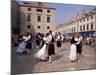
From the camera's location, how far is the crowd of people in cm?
239

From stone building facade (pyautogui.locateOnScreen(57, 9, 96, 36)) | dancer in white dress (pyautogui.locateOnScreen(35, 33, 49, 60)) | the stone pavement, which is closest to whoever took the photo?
the stone pavement

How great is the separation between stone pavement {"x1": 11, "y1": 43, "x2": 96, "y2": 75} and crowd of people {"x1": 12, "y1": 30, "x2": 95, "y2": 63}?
0.18 ft

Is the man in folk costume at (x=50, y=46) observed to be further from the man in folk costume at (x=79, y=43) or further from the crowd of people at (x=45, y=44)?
the man in folk costume at (x=79, y=43)

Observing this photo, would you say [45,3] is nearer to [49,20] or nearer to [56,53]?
[49,20]

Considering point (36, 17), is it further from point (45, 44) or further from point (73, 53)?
point (73, 53)

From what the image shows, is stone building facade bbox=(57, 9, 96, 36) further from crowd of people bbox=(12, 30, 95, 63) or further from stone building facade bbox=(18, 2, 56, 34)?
stone building facade bbox=(18, 2, 56, 34)

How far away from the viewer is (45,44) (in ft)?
8.20

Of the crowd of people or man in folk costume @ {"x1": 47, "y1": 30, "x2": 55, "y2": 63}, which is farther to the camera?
man in folk costume @ {"x1": 47, "y1": 30, "x2": 55, "y2": 63}

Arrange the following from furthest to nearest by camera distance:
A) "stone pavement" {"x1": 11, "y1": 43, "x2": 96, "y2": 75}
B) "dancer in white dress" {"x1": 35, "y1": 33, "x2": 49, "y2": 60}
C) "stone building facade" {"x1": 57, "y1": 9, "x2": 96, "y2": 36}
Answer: "stone building facade" {"x1": 57, "y1": 9, "x2": 96, "y2": 36}, "dancer in white dress" {"x1": 35, "y1": 33, "x2": 49, "y2": 60}, "stone pavement" {"x1": 11, "y1": 43, "x2": 96, "y2": 75}

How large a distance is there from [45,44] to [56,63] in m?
0.31

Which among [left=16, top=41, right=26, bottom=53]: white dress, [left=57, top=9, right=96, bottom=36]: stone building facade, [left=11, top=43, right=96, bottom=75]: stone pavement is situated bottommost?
[left=11, top=43, right=96, bottom=75]: stone pavement

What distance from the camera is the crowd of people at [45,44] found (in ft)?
7.86

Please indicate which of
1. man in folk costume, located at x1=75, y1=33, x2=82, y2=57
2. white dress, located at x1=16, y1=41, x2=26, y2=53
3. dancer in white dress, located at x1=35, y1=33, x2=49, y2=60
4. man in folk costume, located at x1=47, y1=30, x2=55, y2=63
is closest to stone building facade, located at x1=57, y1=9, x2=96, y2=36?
man in folk costume, located at x1=75, y1=33, x2=82, y2=57

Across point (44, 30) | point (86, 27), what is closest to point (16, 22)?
point (44, 30)
